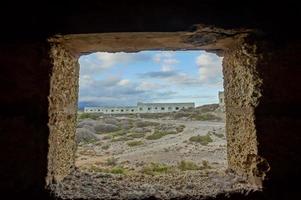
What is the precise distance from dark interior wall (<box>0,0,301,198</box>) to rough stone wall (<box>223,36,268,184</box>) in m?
0.03

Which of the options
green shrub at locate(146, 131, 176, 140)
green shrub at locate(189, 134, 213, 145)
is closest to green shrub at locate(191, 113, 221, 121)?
green shrub at locate(189, 134, 213, 145)

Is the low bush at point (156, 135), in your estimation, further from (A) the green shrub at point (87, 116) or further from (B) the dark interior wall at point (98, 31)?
(B) the dark interior wall at point (98, 31)

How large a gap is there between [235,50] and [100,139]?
190cm

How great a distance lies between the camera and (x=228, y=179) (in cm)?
106

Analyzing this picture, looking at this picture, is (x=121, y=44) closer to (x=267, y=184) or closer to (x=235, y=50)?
(x=235, y=50)

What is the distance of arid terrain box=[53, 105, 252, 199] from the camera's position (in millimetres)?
979

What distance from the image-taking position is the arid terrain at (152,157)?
98cm

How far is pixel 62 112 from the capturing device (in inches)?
41.4

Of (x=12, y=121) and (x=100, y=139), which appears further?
(x=100, y=139)

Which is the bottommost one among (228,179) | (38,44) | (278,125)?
(228,179)

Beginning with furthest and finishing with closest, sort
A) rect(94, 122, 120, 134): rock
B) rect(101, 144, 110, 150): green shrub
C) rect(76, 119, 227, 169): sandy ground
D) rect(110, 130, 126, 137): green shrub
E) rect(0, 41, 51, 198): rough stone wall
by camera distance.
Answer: rect(94, 122, 120, 134): rock, rect(110, 130, 126, 137): green shrub, rect(101, 144, 110, 150): green shrub, rect(76, 119, 227, 169): sandy ground, rect(0, 41, 51, 198): rough stone wall

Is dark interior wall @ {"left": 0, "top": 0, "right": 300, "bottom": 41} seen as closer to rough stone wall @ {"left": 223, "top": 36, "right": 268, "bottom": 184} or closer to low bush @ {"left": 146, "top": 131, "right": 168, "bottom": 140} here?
rough stone wall @ {"left": 223, "top": 36, "right": 268, "bottom": 184}

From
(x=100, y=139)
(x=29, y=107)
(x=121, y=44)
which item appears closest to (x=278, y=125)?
(x=121, y=44)

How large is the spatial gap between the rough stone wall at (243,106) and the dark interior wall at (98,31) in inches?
1.2
